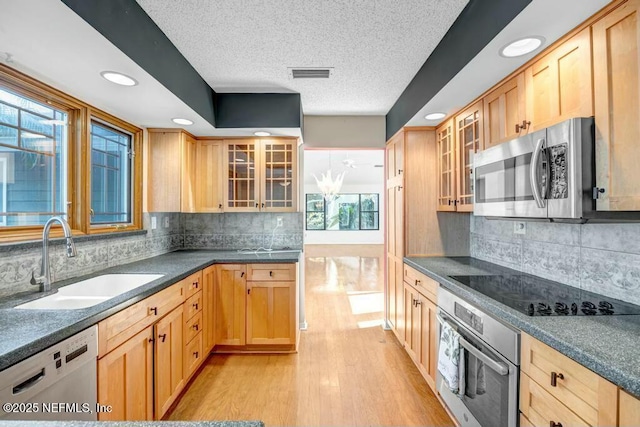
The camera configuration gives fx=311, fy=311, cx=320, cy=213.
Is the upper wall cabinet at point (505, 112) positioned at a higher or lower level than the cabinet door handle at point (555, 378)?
higher

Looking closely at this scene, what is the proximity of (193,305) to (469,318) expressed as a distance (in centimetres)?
195

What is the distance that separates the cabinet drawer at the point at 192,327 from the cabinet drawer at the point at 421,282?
1786 millimetres

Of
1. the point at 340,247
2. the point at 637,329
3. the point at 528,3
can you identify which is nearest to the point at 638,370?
the point at 637,329

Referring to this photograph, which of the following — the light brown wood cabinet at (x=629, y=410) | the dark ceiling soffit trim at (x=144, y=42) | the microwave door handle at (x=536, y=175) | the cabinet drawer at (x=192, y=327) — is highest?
the dark ceiling soffit trim at (x=144, y=42)

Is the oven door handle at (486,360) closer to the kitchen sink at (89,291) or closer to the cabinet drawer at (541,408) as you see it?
the cabinet drawer at (541,408)

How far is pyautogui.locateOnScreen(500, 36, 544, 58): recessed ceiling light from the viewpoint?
142 centimetres

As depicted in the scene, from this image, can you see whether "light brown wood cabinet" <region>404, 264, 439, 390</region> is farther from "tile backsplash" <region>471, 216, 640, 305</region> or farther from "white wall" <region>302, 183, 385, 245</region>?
"white wall" <region>302, 183, 385, 245</region>

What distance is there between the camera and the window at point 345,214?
10.4 meters

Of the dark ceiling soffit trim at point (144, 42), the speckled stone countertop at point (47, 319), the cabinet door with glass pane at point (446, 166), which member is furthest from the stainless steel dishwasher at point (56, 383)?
the cabinet door with glass pane at point (446, 166)

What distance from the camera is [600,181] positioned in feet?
3.99

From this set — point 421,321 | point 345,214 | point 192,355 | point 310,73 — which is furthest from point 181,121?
point 345,214

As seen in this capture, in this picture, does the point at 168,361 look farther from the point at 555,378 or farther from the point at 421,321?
the point at 555,378

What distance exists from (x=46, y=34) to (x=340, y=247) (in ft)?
29.8

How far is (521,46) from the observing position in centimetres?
148
